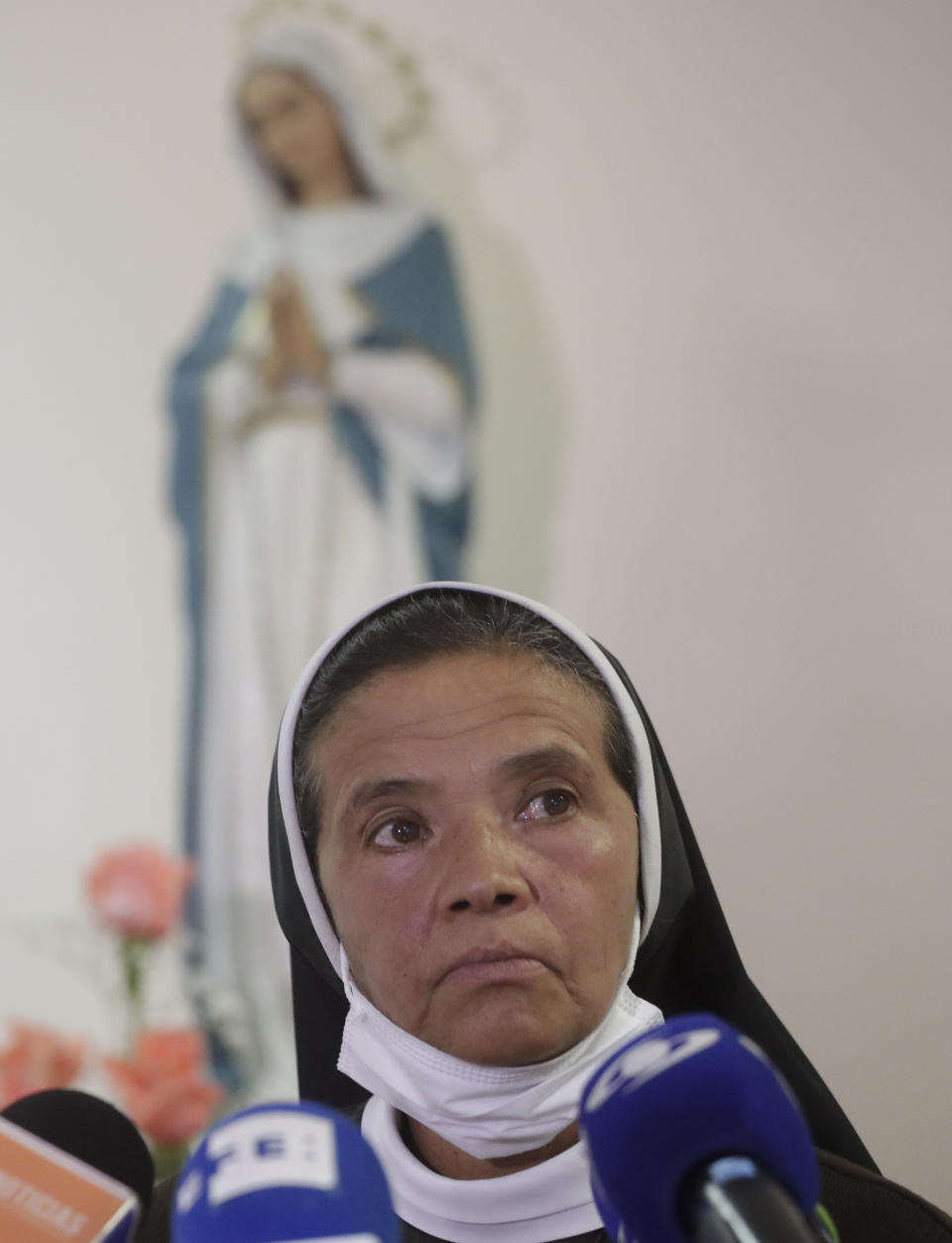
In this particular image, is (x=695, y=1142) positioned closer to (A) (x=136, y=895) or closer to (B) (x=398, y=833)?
(B) (x=398, y=833)

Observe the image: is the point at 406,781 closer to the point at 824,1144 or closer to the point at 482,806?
the point at 482,806

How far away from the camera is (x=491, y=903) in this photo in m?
1.32

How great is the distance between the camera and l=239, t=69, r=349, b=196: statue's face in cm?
446

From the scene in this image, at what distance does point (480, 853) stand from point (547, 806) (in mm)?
121

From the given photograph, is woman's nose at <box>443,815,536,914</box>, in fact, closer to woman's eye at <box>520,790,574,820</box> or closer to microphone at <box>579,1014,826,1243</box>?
woman's eye at <box>520,790,574,820</box>

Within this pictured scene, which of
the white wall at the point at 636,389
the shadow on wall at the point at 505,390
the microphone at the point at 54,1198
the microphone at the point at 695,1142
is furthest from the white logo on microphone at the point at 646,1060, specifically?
the shadow on wall at the point at 505,390

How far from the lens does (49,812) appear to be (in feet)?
13.5

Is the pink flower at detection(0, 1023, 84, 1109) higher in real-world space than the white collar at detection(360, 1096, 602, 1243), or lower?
lower

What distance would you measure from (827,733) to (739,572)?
0.58 m

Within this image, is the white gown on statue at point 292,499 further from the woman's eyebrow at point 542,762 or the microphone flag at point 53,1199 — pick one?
the microphone flag at point 53,1199

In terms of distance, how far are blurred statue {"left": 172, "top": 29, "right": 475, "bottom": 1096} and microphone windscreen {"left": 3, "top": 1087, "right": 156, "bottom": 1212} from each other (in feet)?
8.93

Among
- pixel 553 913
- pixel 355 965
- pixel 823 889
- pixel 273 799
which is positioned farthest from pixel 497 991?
pixel 823 889

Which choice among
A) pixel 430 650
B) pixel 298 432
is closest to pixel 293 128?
pixel 298 432

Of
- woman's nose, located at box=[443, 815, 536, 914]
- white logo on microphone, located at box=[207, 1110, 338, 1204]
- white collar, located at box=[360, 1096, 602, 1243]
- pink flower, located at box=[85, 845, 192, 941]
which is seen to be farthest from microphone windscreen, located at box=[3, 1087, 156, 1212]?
pink flower, located at box=[85, 845, 192, 941]
